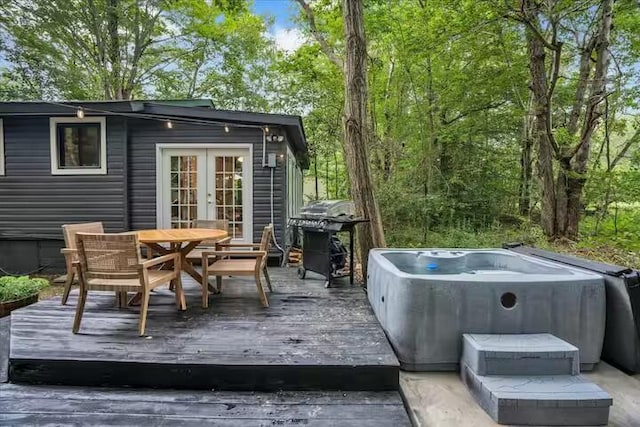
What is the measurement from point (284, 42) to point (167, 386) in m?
14.0

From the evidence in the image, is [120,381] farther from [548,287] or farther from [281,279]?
[548,287]

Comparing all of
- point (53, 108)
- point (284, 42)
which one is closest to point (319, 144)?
point (284, 42)

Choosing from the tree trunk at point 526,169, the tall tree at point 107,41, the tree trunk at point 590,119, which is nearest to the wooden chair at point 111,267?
the tree trunk at point 590,119

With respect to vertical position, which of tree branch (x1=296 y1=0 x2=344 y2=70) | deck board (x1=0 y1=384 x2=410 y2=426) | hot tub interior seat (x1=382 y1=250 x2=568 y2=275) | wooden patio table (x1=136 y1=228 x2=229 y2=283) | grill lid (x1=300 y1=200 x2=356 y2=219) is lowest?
deck board (x1=0 y1=384 x2=410 y2=426)

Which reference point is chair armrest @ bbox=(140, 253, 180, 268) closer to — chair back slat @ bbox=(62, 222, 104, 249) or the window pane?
chair back slat @ bbox=(62, 222, 104, 249)

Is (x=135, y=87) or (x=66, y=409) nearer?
(x=66, y=409)

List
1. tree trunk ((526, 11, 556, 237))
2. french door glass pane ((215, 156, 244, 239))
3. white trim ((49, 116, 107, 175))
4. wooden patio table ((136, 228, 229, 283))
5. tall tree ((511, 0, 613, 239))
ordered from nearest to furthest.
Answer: wooden patio table ((136, 228, 229, 283))
white trim ((49, 116, 107, 175))
french door glass pane ((215, 156, 244, 239))
tall tree ((511, 0, 613, 239))
tree trunk ((526, 11, 556, 237))

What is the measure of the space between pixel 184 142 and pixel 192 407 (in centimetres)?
457

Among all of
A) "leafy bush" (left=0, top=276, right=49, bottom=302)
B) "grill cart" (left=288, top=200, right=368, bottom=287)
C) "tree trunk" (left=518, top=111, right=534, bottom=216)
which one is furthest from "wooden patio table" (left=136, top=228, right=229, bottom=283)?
"tree trunk" (left=518, top=111, right=534, bottom=216)

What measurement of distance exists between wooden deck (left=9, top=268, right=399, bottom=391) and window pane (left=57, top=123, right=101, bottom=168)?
10.4ft

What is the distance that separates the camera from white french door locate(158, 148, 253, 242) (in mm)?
5707

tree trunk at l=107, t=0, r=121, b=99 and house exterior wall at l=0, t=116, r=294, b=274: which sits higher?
tree trunk at l=107, t=0, r=121, b=99

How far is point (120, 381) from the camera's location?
2.26 m

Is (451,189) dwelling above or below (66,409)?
above
